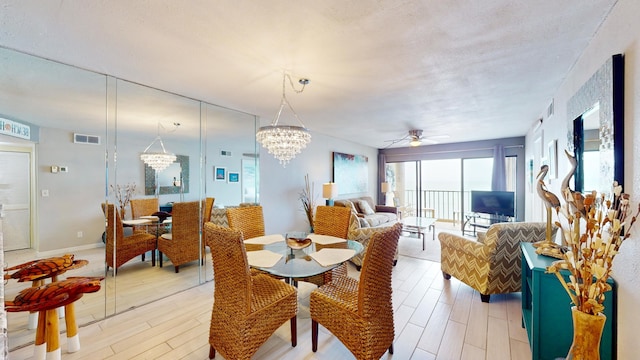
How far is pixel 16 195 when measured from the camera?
6.75 ft

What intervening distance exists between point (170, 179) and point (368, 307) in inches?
110

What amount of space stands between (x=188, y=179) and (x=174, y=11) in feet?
7.12

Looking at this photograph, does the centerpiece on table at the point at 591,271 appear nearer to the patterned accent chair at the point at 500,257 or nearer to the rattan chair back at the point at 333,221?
the patterned accent chair at the point at 500,257

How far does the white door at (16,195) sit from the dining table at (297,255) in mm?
1938

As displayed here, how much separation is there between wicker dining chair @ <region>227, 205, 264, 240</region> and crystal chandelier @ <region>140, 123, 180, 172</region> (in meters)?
1.05

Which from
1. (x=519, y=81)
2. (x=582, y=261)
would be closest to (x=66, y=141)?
(x=582, y=261)

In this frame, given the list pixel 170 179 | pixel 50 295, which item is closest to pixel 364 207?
pixel 170 179

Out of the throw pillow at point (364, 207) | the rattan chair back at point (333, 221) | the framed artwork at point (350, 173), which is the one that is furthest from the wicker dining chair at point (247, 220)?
the throw pillow at point (364, 207)

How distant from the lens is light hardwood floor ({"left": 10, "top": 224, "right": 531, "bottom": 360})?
6.05 feet

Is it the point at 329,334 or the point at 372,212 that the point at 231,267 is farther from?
the point at 372,212

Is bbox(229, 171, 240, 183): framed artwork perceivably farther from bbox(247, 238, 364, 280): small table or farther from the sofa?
the sofa

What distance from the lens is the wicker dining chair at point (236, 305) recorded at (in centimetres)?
153

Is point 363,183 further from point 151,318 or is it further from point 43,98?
point 43,98

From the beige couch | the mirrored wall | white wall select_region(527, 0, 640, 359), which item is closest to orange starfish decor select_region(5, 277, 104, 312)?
the mirrored wall
